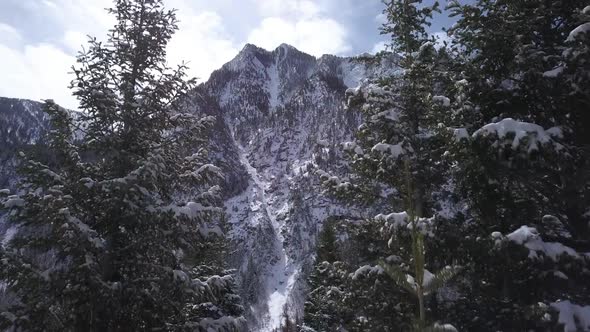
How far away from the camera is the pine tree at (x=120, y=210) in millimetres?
7562

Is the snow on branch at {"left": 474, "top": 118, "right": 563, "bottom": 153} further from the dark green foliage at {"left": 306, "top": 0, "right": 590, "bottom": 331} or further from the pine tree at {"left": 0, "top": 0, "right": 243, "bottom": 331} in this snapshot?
the pine tree at {"left": 0, "top": 0, "right": 243, "bottom": 331}

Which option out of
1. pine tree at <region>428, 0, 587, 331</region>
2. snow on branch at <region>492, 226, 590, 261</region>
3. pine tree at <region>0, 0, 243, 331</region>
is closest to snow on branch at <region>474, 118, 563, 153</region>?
pine tree at <region>428, 0, 587, 331</region>

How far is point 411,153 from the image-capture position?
9.83 m

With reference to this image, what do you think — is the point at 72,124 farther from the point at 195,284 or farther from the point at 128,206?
the point at 195,284

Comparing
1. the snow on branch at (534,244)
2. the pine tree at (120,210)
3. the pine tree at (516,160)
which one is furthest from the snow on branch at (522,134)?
the pine tree at (120,210)

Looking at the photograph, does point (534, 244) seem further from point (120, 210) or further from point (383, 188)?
point (120, 210)

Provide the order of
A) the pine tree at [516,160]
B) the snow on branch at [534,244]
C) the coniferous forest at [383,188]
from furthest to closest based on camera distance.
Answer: the coniferous forest at [383,188] < the pine tree at [516,160] < the snow on branch at [534,244]

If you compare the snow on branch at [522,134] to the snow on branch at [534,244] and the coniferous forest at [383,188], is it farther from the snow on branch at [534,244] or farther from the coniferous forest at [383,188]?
the snow on branch at [534,244]

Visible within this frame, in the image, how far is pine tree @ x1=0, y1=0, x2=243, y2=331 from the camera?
7.56 meters

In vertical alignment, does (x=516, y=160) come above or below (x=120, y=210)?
above

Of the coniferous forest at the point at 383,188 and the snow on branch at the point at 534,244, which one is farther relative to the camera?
the coniferous forest at the point at 383,188

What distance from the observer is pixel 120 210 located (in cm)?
829

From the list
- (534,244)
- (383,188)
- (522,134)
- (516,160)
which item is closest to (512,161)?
(516,160)

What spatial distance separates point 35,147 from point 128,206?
2.21m
